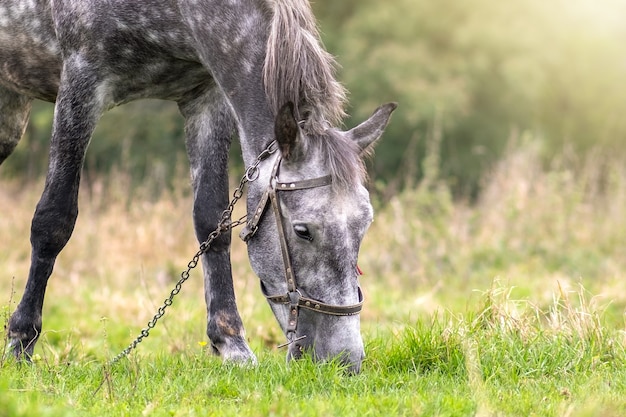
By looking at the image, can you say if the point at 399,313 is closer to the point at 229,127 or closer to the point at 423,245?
the point at 423,245

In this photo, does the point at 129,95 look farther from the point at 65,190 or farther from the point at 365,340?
the point at 365,340

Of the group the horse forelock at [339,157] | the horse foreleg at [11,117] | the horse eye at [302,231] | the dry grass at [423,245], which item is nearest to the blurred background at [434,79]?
the dry grass at [423,245]

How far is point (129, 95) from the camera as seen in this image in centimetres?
424

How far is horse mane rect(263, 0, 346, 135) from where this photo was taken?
11.6 ft

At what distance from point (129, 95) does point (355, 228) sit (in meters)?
1.66

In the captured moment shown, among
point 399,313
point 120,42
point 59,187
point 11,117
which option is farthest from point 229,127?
point 399,313

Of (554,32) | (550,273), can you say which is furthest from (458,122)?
(550,273)

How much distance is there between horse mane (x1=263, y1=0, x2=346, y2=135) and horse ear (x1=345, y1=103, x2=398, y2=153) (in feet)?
0.37

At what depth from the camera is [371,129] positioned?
3660 mm

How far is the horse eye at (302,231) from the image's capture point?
3.36m

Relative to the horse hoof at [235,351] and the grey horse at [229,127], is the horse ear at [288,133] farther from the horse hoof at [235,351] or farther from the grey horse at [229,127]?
the horse hoof at [235,351]

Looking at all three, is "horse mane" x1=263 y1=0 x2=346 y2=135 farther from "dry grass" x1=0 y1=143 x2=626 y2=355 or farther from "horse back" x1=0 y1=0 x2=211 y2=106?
"dry grass" x1=0 y1=143 x2=626 y2=355

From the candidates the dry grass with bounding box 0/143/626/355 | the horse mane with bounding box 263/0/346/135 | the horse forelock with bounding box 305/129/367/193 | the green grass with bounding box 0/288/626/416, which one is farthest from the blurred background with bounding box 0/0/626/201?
the horse forelock with bounding box 305/129/367/193

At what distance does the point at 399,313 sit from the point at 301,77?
3.51 meters
